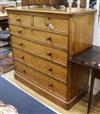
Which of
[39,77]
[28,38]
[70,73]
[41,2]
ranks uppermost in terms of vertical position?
[41,2]

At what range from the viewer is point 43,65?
2.11m

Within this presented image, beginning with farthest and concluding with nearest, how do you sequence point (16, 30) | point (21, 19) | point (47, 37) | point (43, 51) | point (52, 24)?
point (16, 30) → point (21, 19) → point (43, 51) → point (47, 37) → point (52, 24)

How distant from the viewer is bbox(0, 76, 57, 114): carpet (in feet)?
6.72

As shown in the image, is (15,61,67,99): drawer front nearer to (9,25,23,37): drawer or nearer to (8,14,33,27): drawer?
(9,25,23,37): drawer

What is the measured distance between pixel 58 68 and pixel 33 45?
1.48ft

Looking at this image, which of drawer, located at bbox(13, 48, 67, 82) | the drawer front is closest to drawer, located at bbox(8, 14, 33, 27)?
drawer, located at bbox(13, 48, 67, 82)

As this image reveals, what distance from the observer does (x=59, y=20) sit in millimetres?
1722

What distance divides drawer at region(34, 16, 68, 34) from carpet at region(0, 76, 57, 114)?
93 centimetres

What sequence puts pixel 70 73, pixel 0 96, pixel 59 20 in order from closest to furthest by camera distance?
pixel 59 20
pixel 70 73
pixel 0 96

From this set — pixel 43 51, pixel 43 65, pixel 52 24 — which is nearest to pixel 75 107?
pixel 43 65

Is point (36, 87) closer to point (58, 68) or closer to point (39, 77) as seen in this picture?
point (39, 77)

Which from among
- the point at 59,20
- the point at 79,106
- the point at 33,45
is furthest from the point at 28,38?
the point at 79,106

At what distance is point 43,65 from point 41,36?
0.36 metres

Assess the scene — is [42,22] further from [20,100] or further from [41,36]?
[20,100]
